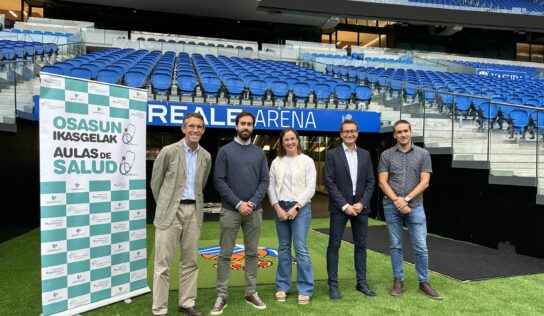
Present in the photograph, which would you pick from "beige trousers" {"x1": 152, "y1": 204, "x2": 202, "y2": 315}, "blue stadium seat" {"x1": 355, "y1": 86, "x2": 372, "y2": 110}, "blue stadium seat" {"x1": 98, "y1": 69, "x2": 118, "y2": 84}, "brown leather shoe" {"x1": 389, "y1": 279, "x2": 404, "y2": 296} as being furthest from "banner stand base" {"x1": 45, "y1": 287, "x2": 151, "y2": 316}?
"blue stadium seat" {"x1": 355, "y1": 86, "x2": 372, "y2": 110}

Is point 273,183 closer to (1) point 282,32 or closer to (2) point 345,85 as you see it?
(2) point 345,85

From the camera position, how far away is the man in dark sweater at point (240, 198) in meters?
3.71

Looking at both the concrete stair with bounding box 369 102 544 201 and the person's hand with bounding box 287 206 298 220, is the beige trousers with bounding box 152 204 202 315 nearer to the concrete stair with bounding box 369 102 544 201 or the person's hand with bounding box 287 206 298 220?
the person's hand with bounding box 287 206 298 220

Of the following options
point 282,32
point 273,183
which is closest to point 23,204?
point 273,183

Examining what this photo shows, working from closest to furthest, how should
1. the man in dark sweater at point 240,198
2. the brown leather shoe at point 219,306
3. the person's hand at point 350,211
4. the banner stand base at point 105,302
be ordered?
the banner stand base at point 105,302
the brown leather shoe at point 219,306
the man in dark sweater at point 240,198
the person's hand at point 350,211

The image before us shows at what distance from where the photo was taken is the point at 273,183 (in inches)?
157

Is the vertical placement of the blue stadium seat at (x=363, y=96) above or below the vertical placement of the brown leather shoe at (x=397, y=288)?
above

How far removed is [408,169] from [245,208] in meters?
1.81

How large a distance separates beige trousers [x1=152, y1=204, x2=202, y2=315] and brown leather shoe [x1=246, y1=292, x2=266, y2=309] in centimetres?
52

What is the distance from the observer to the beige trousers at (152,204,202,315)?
137 inches

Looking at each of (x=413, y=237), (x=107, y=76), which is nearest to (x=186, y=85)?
(x=107, y=76)

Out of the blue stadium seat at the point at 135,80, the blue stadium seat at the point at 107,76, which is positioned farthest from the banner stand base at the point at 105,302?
the blue stadium seat at the point at 107,76

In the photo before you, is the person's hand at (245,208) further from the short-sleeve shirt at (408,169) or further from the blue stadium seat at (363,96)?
the blue stadium seat at (363,96)

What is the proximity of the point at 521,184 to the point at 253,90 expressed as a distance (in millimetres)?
5893
